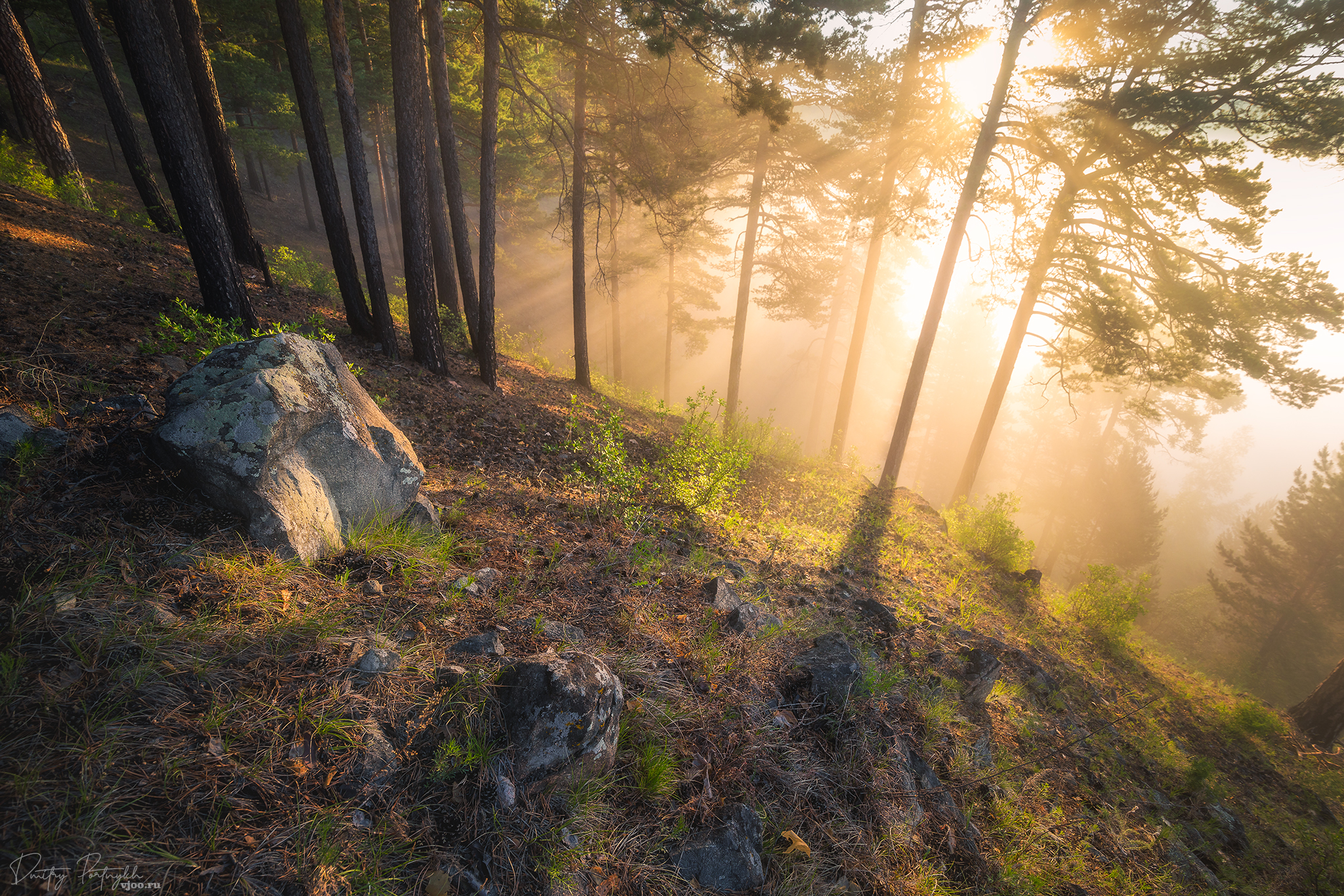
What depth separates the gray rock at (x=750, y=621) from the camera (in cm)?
386

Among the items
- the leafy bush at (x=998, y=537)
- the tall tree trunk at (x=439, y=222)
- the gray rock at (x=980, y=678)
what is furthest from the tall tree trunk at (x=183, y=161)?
the leafy bush at (x=998, y=537)

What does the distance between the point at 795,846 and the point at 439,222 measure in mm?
11287

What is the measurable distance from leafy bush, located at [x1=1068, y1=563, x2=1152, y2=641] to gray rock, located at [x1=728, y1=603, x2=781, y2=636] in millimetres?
7493

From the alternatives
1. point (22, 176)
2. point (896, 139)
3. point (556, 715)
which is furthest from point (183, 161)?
point (896, 139)

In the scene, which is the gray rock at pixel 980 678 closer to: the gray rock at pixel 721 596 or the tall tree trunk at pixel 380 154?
the gray rock at pixel 721 596

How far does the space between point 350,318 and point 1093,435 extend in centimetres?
4426

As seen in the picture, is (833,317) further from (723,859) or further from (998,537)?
(723,859)

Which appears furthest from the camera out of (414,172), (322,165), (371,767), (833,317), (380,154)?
(833,317)

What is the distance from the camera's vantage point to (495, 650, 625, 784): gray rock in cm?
225

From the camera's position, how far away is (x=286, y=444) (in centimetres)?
298

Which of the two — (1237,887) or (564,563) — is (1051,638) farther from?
(564,563)

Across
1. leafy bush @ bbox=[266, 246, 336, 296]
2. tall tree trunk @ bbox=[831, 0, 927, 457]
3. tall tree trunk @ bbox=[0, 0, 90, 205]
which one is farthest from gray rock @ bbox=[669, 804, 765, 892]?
tall tree trunk @ bbox=[0, 0, 90, 205]

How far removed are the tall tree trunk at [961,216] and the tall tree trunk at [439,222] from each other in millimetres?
10247

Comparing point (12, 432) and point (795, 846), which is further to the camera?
point (12, 432)
